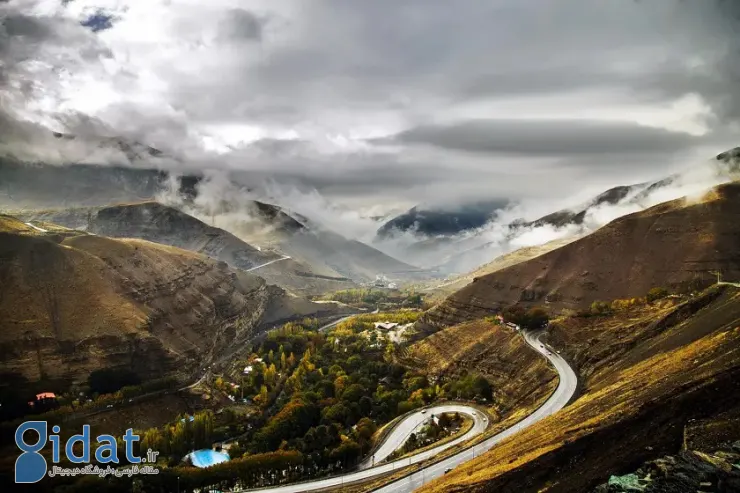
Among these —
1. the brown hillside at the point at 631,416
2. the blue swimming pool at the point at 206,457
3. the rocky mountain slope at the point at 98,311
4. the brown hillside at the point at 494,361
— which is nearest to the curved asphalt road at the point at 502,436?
the brown hillside at the point at 494,361

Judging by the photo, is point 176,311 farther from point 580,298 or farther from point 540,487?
point 540,487

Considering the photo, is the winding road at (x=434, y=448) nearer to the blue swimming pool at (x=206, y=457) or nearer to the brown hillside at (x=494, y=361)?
the brown hillside at (x=494, y=361)

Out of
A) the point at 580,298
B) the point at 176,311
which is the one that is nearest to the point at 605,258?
the point at 580,298

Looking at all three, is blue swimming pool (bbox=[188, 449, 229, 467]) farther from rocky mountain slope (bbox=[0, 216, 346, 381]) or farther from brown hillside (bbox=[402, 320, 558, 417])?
brown hillside (bbox=[402, 320, 558, 417])

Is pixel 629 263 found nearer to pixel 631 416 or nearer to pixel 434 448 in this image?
pixel 434 448

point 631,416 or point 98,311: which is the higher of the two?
point 98,311

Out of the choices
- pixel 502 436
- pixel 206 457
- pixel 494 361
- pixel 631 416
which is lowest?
pixel 206 457

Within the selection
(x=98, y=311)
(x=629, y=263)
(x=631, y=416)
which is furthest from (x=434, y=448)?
(x=98, y=311)
